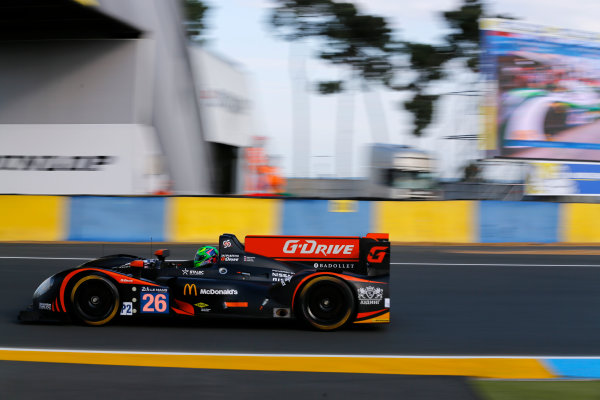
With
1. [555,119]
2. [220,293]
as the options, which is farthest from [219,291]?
[555,119]

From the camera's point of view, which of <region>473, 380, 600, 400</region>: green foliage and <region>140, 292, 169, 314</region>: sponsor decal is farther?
<region>140, 292, 169, 314</region>: sponsor decal

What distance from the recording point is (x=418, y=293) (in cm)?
872

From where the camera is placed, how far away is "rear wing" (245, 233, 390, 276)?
6.98 meters

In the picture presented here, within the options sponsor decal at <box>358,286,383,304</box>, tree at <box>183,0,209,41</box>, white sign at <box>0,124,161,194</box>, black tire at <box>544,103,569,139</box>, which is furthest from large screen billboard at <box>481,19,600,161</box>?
tree at <box>183,0,209,41</box>

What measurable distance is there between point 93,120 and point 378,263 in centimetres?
1512

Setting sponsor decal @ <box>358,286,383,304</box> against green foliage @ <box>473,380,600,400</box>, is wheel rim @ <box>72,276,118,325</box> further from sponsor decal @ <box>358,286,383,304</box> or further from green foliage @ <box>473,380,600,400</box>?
green foliage @ <box>473,380,600,400</box>

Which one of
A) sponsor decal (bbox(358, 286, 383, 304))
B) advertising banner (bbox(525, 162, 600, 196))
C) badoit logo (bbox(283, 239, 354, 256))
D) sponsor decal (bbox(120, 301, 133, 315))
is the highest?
advertising banner (bbox(525, 162, 600, 196))

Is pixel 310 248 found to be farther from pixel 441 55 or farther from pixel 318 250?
pixel 441 55

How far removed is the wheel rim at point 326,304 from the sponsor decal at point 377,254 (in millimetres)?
531

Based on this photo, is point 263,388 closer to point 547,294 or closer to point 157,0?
point 547,294

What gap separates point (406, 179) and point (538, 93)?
6.14m

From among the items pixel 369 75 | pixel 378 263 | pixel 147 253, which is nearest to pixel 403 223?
pixel 147 253

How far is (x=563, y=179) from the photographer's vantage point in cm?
1819

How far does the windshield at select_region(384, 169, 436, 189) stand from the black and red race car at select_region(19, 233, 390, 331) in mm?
17585
